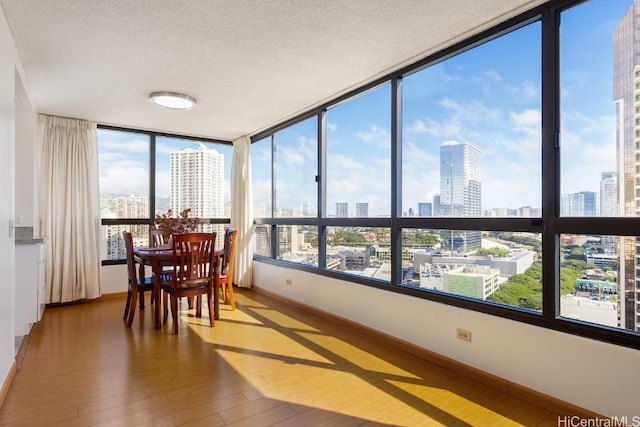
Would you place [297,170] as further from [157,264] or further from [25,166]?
[25,166]

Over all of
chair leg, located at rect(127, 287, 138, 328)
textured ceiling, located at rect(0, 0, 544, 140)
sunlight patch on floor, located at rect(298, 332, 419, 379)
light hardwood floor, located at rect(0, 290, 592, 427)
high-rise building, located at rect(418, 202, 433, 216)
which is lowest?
light hardwood floor, located at rect(0, 290, 592, 427)

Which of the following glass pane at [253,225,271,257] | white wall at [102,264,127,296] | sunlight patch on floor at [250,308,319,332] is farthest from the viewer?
glass pane at [253,225,271,257]

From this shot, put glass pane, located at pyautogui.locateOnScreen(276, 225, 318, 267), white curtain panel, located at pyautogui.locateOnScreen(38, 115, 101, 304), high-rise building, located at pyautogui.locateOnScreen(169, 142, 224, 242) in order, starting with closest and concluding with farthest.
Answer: glass pane, located at pyautogui.locateOnScreen(276, 225, 318, 267)
white curtain panel, located at pyautogui.locateOnScreen(38, 115, 101, 304)
high-rise building, located at pyautogui.locateOnScreen(169, 142, 224, 242)

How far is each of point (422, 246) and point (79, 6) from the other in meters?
3.04

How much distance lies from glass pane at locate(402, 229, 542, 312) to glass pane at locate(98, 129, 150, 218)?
423cm

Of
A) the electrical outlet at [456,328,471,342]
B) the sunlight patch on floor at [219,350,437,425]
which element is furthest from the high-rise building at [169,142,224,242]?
the electrical outlet at [456,328,471,342]

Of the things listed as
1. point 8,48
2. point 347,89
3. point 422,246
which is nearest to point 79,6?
point 8,48

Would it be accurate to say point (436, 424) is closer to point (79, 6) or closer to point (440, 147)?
point (440, 147)

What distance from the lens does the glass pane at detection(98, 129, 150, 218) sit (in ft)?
16.9

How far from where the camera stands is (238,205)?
229 inches

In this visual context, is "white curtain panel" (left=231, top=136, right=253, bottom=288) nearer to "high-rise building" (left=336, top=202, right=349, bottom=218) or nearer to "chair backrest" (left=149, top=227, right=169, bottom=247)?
Result: "chair backrest" (left=149, top=227, right=169, bottom=247)

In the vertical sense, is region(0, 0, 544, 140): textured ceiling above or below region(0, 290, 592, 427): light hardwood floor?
above

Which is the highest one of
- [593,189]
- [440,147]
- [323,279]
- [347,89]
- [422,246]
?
[347,89]

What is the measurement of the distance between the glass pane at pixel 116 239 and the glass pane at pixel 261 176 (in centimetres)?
179
